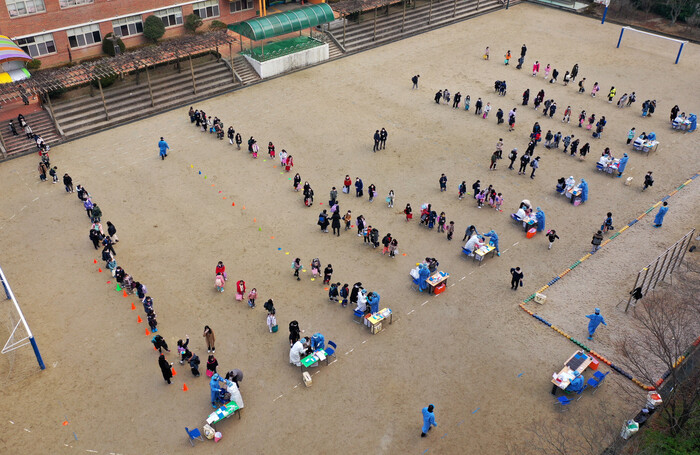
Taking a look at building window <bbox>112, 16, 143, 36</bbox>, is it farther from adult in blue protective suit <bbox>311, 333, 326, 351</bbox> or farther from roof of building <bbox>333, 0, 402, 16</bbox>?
adult in blue protective suit <bbox>311, 333, 326, 351</bbox>

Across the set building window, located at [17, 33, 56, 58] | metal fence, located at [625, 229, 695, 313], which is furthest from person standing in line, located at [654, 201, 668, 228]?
building window, located at [17, 33, 56, 58]

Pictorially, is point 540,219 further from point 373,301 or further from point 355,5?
point 355,5

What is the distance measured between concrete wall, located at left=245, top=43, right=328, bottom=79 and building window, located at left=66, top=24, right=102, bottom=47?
10.7 m

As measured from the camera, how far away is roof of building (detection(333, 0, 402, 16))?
1757 inches

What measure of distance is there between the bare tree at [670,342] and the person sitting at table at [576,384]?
5.44ft

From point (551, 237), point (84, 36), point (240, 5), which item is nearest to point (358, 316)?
point (551, 237)

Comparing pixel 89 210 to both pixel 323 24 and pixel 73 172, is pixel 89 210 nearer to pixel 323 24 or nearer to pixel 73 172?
pixel 73 172

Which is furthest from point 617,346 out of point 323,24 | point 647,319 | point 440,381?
point 323,24

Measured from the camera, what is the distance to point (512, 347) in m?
21.6

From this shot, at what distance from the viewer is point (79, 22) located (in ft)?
129

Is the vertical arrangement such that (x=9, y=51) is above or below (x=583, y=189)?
above

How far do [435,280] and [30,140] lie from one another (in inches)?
1035

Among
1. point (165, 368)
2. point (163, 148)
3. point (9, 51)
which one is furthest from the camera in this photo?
point (9, 51)

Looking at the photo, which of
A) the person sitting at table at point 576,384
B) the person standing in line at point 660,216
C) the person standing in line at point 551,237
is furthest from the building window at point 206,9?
the person sitting at table at point 576,384
